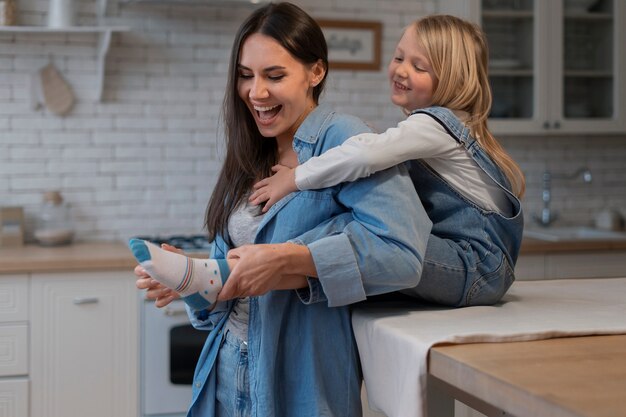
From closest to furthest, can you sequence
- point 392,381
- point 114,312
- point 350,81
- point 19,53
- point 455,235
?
point 392,381 < point 455,235 < point 114,312 < point 19,53 < point 350,81

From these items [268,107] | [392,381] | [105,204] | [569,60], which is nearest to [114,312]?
[105,204]

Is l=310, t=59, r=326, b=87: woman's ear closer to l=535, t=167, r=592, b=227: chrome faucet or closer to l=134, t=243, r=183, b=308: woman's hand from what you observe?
l=134, t=243, r=183, b=308: woman's hand

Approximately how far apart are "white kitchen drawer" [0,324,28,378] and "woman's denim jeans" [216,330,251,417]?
5.96 ft

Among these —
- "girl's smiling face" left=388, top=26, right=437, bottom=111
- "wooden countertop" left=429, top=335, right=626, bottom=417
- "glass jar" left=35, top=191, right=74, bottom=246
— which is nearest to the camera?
"wooden countertop" left=429, top=335, right=626, bottom=417

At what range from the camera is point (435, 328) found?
4.96ft

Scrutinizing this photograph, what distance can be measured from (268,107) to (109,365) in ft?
6.74

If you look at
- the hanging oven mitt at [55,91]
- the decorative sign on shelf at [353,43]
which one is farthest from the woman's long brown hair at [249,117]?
the decorative sign on shelf at [353,43]

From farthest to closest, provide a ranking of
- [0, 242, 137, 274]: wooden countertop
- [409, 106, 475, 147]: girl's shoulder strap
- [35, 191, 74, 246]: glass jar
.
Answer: [35, 191, 74, 246]: glass jar < [0, 242, 137, 274]: wooden countertop < [409, 106, 475, 147]: girl's shoulder strap

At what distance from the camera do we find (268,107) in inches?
71.7

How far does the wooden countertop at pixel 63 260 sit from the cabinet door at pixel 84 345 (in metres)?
0.04

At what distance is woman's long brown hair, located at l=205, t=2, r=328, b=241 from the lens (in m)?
1.81

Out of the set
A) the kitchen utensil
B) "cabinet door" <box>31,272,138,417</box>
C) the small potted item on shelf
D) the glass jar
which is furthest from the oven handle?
the kitchen utensil

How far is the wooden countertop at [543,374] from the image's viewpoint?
1.05 m

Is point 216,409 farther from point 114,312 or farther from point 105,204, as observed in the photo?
point 105,204
